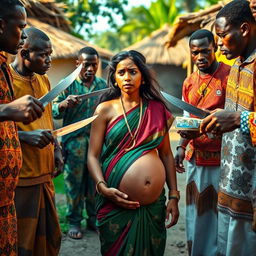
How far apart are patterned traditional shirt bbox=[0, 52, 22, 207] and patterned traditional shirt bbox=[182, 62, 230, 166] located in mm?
2031

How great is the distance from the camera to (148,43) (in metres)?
20.7

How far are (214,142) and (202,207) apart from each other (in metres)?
0.65

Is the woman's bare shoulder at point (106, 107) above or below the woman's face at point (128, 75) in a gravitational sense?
below

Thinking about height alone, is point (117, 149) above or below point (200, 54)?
below

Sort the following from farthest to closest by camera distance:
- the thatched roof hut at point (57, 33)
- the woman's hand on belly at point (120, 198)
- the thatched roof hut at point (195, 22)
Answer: the thatched roof hut at point (57, 33)
the thatched roof hut at point (195, 22)
the woman's hand on belly at point (120, 198)

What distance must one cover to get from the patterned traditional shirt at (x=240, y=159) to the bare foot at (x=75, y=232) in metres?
2.52

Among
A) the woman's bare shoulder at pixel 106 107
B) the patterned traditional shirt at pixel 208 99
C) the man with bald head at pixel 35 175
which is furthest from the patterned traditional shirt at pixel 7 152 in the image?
the patterned traditional shirt at pixel 208 99

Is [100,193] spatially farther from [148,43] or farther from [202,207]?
[148,43]

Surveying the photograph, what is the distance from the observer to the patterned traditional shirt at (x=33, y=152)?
127 inches

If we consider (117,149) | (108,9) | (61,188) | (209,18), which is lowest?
(61,188)

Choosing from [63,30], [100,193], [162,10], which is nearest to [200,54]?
[100,193]

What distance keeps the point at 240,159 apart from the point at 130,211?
0.86 meters

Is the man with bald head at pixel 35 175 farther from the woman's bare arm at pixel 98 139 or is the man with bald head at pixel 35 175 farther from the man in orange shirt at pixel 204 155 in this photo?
the man in orange shirt at pixel 204 155

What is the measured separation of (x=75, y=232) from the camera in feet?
16.6
